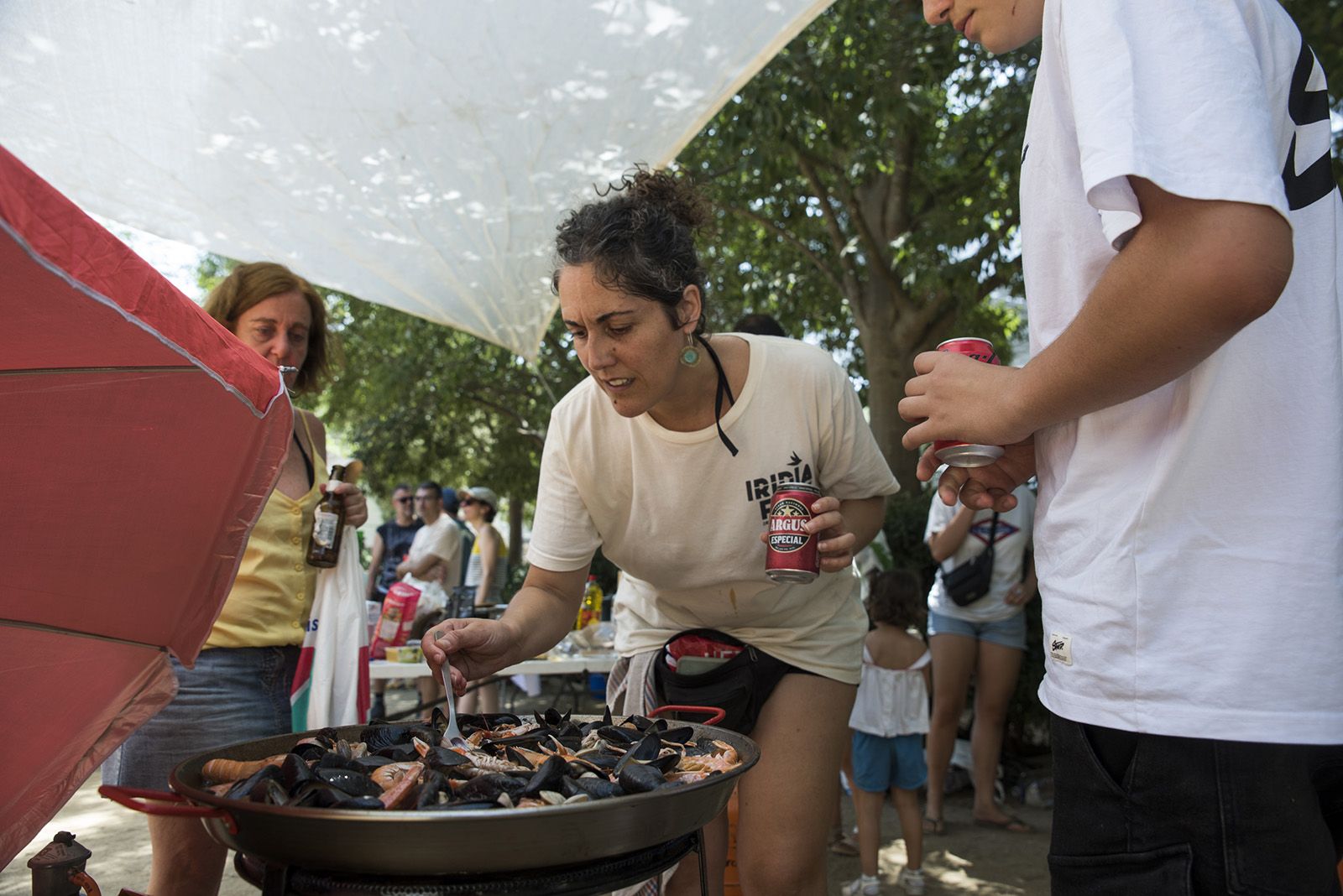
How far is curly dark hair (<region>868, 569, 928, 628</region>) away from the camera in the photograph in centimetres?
510

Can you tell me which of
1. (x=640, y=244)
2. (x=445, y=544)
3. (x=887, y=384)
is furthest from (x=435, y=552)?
(x=640, y=244)

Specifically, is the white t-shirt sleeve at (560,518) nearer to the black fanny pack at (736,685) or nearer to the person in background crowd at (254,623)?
the black fanny pack at (736,685)

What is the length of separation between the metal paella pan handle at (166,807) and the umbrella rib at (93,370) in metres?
0.61

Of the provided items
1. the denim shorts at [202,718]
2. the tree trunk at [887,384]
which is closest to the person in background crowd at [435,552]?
the tree trunk at [887,384]

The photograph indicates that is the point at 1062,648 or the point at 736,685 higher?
the point at 1062,648

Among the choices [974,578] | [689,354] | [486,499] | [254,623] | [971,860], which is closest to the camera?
[689,354]

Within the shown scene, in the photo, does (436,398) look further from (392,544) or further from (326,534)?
(326,534)

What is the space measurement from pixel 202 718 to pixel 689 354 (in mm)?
1577

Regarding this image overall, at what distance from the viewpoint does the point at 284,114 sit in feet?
12.6

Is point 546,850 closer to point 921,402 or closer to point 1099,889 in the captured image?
point 1099,889

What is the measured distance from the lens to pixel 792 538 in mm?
2223

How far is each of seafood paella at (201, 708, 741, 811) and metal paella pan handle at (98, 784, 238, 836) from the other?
40 mm

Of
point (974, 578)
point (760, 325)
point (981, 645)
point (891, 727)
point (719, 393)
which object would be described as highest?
point (760, 325)

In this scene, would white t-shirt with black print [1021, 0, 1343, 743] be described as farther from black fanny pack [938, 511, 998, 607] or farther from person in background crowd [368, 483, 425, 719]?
person in background crowd [368, 483, 425, 719]
